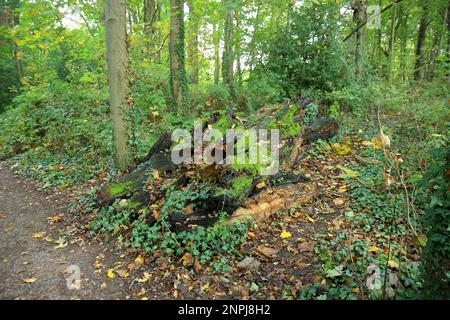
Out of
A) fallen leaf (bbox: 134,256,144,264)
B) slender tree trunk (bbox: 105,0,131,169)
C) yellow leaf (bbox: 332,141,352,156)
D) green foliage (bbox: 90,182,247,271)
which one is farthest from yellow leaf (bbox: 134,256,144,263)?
yellow leaf (bbox: 332,141,352,156)

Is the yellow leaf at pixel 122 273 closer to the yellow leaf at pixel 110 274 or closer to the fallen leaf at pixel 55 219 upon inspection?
the yellow leaf at pixel 110 274

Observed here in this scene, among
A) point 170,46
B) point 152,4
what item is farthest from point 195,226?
point 152,4

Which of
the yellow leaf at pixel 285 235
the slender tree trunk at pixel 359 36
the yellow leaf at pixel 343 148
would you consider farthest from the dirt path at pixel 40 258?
the slender tree trunk at pixel 359 36

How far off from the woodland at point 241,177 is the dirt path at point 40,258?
1.2 inches

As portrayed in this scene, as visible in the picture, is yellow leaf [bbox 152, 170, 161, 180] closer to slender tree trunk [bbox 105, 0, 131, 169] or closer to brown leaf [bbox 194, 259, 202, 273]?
slender tree trunk [bbox 105, 0, 131, 169]

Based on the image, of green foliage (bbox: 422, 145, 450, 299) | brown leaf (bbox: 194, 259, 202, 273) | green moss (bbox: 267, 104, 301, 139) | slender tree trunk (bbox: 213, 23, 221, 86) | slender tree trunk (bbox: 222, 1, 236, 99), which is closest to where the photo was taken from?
green foliage (bbox: 422, 145, 450, 299)

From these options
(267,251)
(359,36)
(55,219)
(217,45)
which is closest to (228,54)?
(359,36)

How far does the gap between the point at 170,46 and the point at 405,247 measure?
863cm

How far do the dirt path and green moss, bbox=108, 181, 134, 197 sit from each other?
1.07 m

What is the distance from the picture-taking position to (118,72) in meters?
6.29

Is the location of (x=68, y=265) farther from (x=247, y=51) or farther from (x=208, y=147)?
(x=247, y=51)

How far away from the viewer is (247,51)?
38.4 feet

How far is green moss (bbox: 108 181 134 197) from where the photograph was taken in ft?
18.3

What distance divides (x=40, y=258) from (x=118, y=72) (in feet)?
12.8
